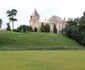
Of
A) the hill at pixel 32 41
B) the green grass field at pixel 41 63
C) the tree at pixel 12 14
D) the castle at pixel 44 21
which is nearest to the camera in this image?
the green grass field at pixel 41 63

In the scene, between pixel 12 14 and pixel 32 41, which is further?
pixel 12 14

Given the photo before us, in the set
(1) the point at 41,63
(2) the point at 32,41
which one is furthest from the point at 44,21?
(1) the point at 41,63

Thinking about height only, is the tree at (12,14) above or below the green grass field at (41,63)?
above

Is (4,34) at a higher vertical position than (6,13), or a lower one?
lower

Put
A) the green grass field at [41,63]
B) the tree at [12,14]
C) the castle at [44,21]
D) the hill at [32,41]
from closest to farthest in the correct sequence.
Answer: the green grass field at [41,63] < the hill at [32,41] < the tree at [12,14] < the castle at [44,21]

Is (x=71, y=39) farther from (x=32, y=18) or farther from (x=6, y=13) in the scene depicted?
(x=32, y=18)

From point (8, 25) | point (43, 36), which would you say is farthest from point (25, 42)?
point (8, 25)

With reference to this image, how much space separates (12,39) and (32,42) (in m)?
6.99

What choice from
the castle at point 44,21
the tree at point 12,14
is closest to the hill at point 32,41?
the tree at point 12,14

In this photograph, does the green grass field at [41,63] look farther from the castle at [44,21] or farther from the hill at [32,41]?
the castle at [44,21]

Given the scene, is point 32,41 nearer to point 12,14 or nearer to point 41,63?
point 12,14

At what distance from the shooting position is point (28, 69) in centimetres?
1894

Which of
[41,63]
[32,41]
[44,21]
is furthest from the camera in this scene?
[44,21]

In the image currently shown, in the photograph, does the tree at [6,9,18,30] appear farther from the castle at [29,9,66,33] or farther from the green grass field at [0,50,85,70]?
the green grass field at [0,50,85,70]
